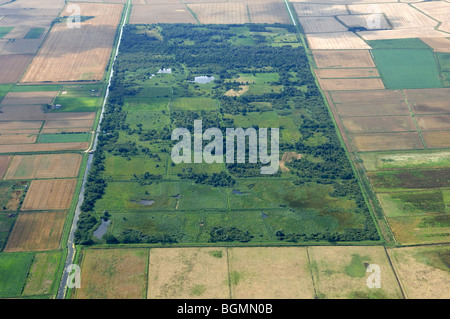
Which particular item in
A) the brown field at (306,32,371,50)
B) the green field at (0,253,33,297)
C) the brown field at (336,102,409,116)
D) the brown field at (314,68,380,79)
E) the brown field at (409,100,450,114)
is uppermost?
the green field at (0,253,33,297)

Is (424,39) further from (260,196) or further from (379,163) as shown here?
(260,196)

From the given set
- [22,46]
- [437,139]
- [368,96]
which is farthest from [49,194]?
[437,139]

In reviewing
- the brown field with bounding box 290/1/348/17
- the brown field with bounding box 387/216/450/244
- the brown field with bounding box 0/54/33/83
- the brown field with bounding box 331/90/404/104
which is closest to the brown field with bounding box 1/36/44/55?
the brown field with bounding box 0/54/33/83

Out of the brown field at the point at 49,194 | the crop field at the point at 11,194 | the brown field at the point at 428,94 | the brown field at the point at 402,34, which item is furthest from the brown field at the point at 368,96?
the crop field at the point at 11,194

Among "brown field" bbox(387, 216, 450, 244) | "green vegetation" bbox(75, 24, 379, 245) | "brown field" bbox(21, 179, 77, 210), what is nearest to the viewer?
"brown field" bbox(387, 216, 450, 244)

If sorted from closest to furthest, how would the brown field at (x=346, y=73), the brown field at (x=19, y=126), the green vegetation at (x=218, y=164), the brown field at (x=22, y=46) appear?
1. the green vegetation at (x=218, y=164)
2. the brown field at (x=19, y=126)
3. the brown field at (x=346, y=73)
4. the brown field at (x=22, y=46)

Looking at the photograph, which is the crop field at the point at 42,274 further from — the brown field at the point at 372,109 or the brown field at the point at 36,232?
the brown field at the point at 372,109

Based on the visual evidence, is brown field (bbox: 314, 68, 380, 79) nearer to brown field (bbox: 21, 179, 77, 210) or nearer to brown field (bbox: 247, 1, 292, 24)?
brown field (bbox: 247, 1, 292, 24)
